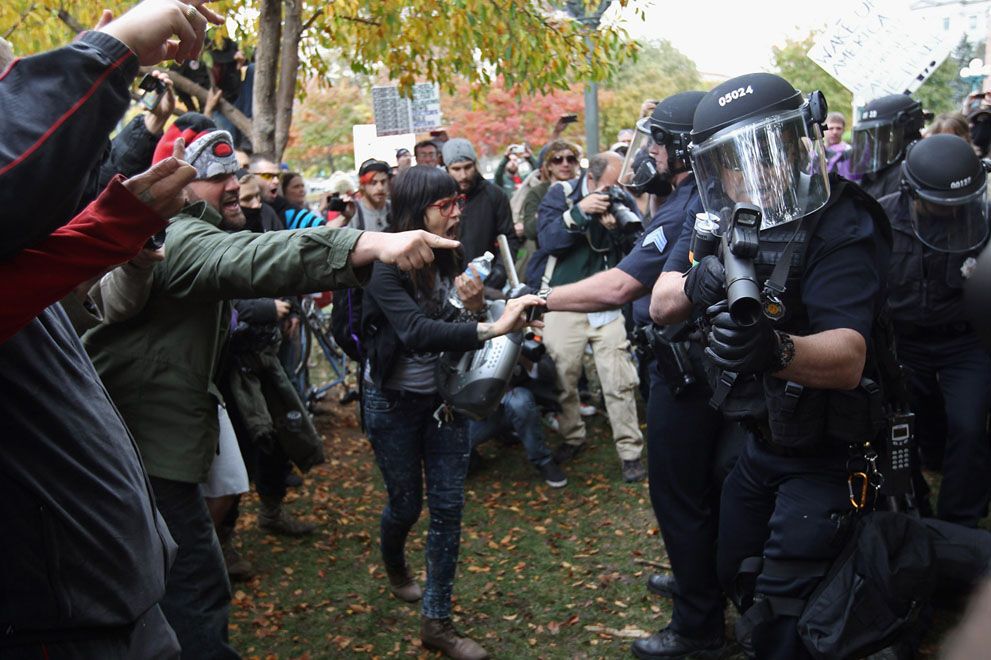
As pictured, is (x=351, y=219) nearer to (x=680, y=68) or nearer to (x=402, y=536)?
(x=402, y=536)

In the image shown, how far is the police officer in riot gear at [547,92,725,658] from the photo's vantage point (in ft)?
13.7

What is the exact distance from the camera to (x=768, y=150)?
3.14 m

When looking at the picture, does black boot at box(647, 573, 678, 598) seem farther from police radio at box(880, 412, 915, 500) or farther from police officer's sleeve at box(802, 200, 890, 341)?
police officer's sleeve at box(802, 200, 890, 341)

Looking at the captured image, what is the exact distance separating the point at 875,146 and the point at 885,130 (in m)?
0.15

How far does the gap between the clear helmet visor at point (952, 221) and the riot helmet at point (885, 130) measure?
6.56 ft

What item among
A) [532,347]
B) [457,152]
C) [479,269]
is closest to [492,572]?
[532,347]

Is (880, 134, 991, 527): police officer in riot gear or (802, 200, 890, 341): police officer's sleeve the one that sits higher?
(802, 200, 890, 341): police officer's sleeve

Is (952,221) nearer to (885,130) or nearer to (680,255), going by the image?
(680,255)

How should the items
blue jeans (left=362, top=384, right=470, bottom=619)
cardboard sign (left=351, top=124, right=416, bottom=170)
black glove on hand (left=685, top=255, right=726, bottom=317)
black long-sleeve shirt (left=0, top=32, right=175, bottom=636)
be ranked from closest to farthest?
black long-sleeve shirt (left=0, top=32, right=175, bottom=636), black glove on hand (left=685, top=255, right=726, bottom=317), blue jeans (left=362, top=384, right=470, bottom=619), cardboard sign (left=351, top=124, right=416, bottom=170)

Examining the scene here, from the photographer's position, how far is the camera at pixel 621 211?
5578 mm

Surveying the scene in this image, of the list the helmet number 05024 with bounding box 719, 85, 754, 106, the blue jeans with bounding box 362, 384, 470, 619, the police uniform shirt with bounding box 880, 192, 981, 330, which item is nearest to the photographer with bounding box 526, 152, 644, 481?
the police uniform shirt with bounding box 880, 192, 981, 330

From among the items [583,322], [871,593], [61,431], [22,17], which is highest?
[22,17]

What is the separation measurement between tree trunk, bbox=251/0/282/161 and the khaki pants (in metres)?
2.68

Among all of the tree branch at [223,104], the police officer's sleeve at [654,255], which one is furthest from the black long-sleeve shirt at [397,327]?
the tree branch at [223,104]
